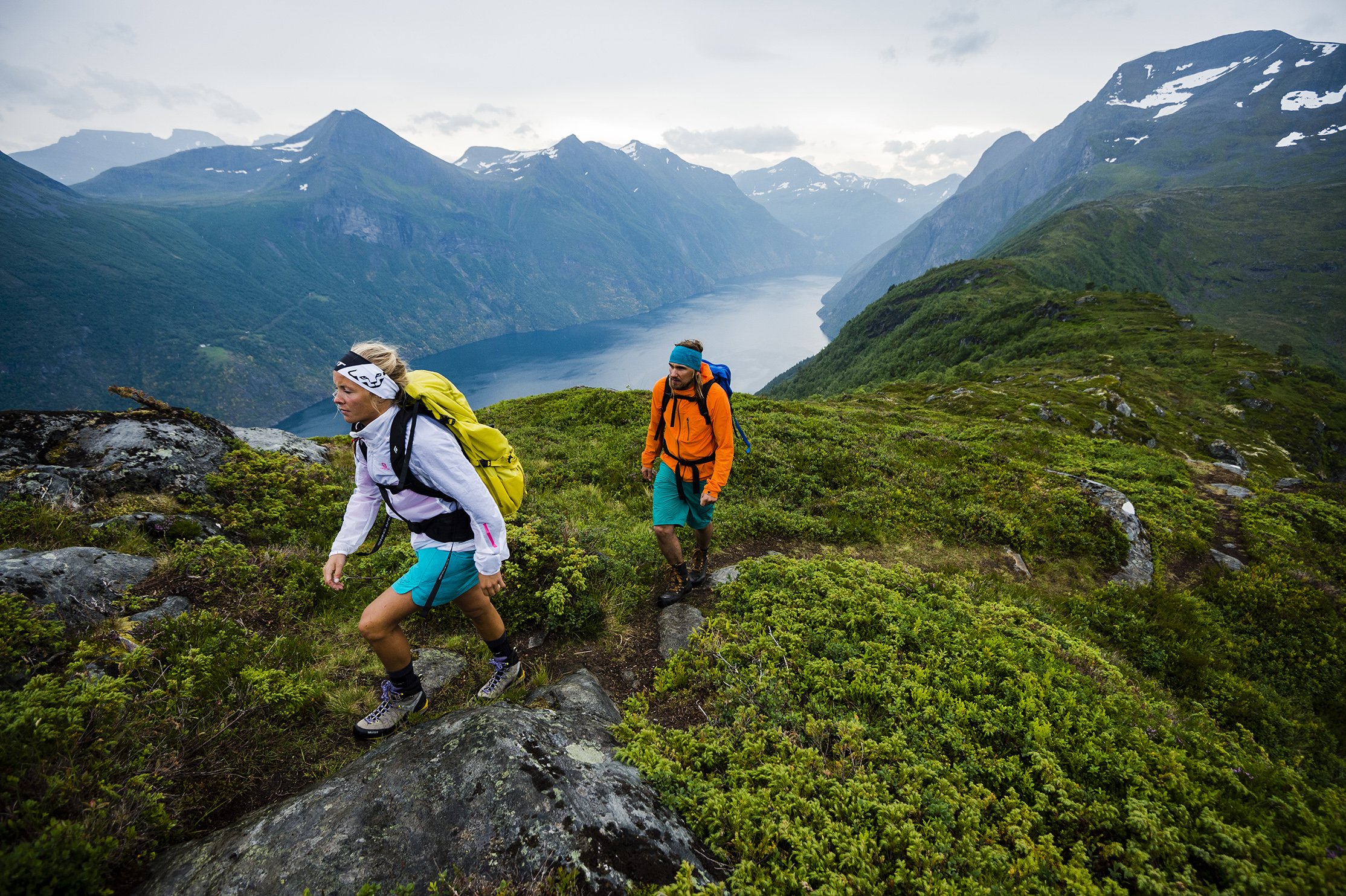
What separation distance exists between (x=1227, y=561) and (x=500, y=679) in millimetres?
13431

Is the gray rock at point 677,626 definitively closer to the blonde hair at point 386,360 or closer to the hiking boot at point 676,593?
the hiking boot at point 676,593

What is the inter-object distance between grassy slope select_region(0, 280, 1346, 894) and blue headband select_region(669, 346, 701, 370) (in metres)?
3.03

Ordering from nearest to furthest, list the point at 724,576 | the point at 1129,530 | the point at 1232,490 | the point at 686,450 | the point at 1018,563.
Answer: the point at 686,450
the point at 724,576
the point at 1018,563
the point at 1129,530
the point at 1232,490

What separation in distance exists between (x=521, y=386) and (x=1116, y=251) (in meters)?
180

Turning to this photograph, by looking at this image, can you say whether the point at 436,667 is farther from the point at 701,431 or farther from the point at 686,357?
the point at 686,357

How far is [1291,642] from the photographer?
7527mm

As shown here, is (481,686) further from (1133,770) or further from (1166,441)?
(1166,441)

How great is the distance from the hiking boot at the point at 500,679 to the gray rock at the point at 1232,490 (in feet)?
59.4

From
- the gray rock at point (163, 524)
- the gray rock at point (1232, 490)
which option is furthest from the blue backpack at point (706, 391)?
the gray rock at point (1232, 490)

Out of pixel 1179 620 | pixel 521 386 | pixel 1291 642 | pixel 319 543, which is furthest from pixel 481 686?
pixel 521 386

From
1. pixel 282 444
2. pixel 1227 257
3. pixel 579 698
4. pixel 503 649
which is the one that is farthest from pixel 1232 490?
pixel 1227 257

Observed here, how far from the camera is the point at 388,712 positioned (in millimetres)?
4734

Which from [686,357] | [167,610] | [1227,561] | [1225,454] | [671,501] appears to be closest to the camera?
[167,610]

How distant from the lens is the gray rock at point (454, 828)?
2.99m
